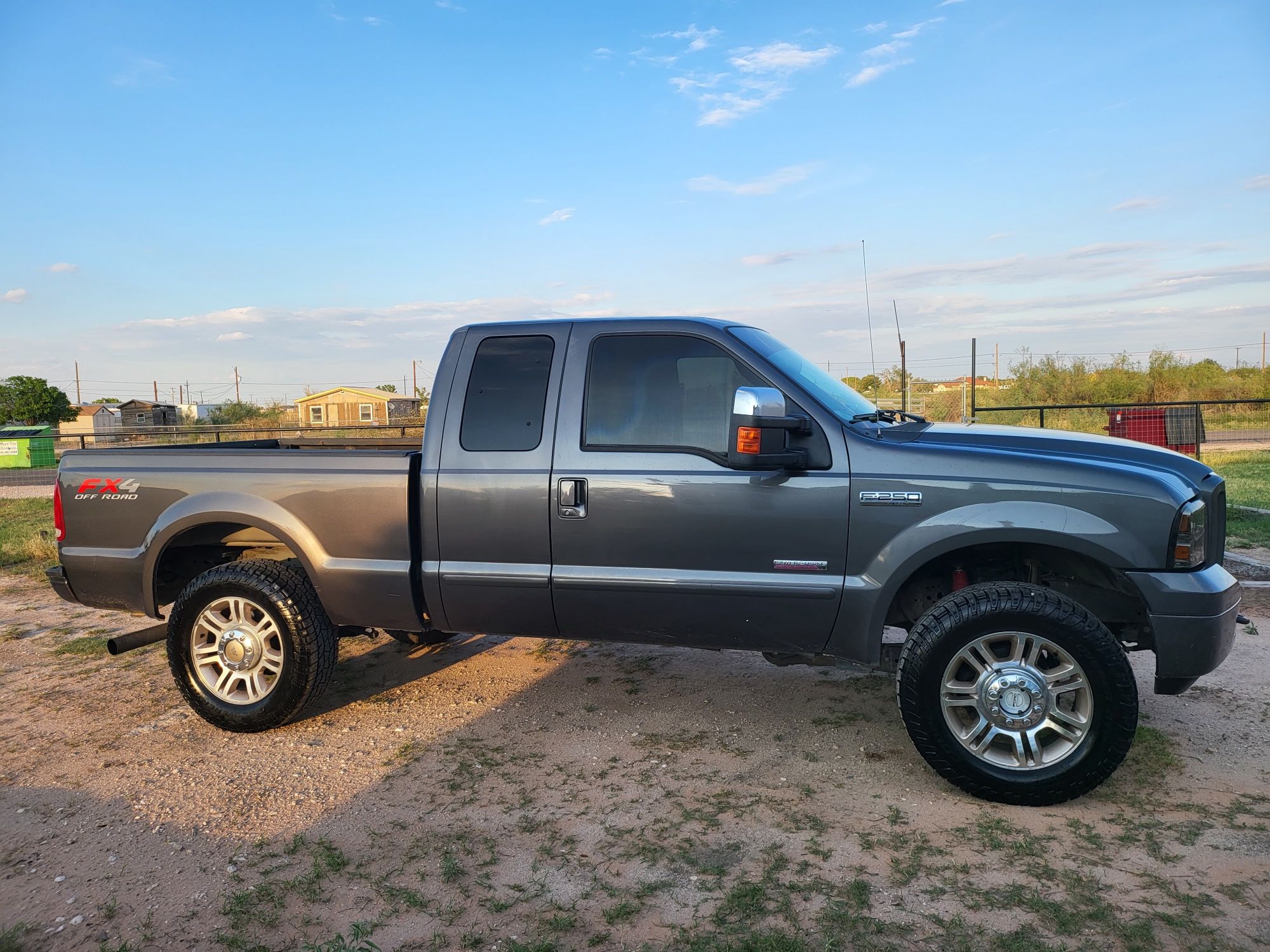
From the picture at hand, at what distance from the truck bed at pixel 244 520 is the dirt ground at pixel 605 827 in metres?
0.70

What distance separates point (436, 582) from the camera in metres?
4.27

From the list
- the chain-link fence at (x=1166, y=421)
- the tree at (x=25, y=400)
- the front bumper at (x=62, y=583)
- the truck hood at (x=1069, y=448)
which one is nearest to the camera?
the truck hood at (x=1069, y=448)

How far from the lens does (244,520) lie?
4.49 meters

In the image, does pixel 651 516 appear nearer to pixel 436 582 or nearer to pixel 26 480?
pixel 436 582

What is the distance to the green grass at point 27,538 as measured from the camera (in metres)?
9.49

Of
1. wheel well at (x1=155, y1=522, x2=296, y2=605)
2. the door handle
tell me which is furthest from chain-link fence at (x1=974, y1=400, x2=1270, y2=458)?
wheel well at (x1=155, y1=522, x2=296, y2=605)

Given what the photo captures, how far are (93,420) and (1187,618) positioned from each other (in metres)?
72.8

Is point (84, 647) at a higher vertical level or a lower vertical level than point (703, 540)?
lower

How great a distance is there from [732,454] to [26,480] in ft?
77.1

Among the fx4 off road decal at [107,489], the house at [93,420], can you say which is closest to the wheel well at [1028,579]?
the fx4 off road decal at [107,489]

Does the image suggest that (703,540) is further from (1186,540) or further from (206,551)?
(206,551)

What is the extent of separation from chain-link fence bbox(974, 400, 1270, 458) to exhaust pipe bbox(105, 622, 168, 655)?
793 cm

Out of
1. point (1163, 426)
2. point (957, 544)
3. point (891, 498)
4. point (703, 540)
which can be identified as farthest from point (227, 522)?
point (1163, 426)

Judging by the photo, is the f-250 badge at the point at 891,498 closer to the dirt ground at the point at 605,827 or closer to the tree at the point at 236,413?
the dirt ground at the point at 605,827
